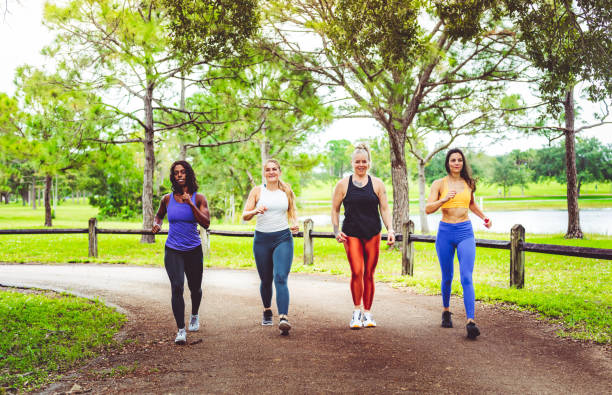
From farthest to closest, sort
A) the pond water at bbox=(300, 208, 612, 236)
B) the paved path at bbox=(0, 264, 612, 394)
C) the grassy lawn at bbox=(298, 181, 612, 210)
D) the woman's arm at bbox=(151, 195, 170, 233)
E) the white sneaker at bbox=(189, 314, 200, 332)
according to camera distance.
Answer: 1. the grassy lawn at bbox=(298, 181, 612, 210)
2. the pond water at bbox=(300, 208, 612, 236)
3. the white sneaker at bbox=(189, 314, 200, 332)
4. the woman's arm at bbox=(151, 195, 170, 233)
5. the paved path at bbox=(0, 264, 612, 394)

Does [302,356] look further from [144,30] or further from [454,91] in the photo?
[454,91]

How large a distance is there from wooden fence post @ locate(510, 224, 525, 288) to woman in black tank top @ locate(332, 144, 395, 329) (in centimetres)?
344

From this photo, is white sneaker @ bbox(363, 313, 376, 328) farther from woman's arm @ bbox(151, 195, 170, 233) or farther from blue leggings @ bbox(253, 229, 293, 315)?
woman's arm @ bbox(151, 195, 170, 233)

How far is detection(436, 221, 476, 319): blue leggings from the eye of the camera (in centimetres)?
534

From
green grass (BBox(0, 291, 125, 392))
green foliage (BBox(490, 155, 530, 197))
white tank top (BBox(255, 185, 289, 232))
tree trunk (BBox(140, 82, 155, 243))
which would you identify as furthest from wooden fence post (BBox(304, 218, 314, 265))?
green foliage (BBox(490, 155, 530, 197))

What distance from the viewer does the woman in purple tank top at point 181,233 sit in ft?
17.0

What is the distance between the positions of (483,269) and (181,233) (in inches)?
387

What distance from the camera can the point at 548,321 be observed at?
20.3ft

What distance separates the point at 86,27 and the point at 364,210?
1369 centimetres

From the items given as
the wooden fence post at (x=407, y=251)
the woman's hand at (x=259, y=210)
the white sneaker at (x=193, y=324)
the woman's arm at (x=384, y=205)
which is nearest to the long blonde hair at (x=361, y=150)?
the woman's arm at (x=384, y=205)

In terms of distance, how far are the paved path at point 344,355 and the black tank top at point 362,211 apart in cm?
116

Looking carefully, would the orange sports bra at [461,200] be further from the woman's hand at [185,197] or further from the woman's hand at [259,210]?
the woman's hand at [185,197]

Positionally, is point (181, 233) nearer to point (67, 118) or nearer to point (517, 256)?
point (517, 256)

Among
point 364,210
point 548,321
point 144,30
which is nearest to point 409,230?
point 548,321
